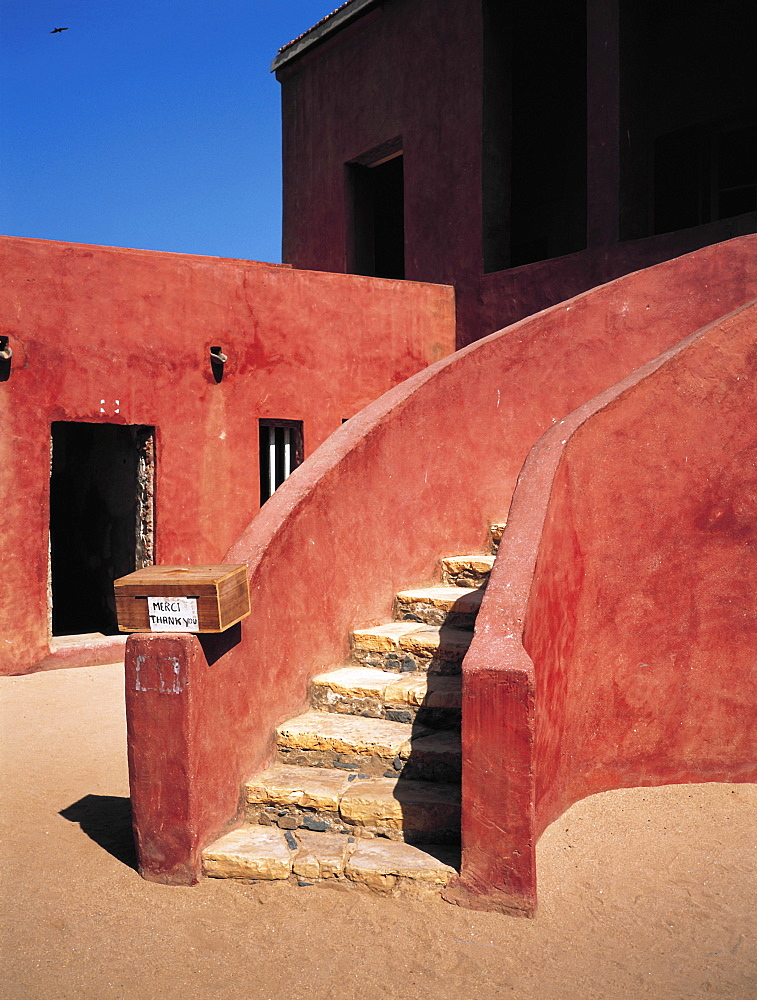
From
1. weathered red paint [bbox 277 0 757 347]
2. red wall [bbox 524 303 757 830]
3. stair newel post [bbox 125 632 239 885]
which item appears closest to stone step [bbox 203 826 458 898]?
stair newel post [bbox 125 632 239 885]

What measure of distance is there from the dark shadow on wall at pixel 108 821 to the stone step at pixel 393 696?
3.65ft

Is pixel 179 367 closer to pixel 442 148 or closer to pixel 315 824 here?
pixel 442 148

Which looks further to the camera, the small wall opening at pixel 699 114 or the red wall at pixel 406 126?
the red wall at pixel 406 126

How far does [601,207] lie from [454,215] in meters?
1.95

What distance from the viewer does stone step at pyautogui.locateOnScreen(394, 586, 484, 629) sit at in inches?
200

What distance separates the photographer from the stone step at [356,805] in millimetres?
3822

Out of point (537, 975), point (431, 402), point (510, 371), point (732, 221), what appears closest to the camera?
point (537, 975)

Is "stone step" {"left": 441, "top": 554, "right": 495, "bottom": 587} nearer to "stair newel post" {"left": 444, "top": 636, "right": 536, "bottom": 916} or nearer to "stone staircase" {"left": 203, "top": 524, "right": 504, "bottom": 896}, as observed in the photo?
"stone staircase" {"left": 203, "top": 524, "right": 504, "bottom": 896}

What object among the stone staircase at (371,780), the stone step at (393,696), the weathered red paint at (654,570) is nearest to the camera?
the stone staircase at (371,780)

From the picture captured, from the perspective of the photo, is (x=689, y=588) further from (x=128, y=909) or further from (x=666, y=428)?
(x=128, y=909)

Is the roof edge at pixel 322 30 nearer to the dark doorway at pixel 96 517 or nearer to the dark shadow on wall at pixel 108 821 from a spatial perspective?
the dark doorway at pixel 96 517

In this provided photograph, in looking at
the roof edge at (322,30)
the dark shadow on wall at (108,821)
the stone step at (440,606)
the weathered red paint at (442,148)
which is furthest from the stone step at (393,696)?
the roof edge at (322,30)

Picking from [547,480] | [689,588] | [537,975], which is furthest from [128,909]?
[689,588]

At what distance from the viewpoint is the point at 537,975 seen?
10.0 feet
